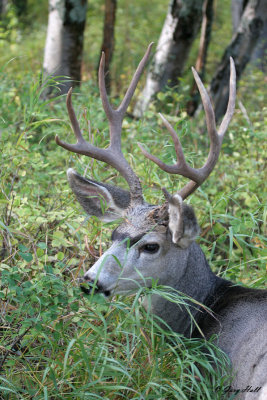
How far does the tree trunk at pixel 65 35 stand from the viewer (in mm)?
8336

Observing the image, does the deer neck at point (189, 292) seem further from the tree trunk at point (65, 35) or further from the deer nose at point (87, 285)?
the tree trunk at point (65, 35)

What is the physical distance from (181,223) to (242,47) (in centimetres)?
618

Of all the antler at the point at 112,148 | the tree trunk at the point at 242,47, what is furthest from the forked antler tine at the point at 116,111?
the tree trunk at the point at 242,47

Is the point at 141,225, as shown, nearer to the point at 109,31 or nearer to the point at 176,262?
the point at 176,262

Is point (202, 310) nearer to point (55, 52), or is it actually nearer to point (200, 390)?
point (200, 390)

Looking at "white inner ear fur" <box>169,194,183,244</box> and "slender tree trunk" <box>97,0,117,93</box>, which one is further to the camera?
"slender tree trunk" <box>97,0,117,93</box>

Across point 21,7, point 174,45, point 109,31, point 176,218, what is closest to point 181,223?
point 176,218

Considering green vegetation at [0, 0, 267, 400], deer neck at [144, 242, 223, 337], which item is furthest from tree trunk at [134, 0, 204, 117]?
deer neck at [144, 242, 223, 337]

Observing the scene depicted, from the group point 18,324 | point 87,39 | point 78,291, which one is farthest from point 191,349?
point 87,39

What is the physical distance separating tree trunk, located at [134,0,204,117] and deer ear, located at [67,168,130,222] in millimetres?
4331

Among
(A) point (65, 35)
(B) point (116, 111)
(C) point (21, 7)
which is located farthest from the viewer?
(C) point (21, 7)

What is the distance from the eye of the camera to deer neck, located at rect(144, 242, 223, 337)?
3758 mm

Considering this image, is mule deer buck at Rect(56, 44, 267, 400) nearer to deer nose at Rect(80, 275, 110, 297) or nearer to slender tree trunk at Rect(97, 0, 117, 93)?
deer nose at Rect(80, 275, 110, 297)

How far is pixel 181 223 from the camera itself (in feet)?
11.6
